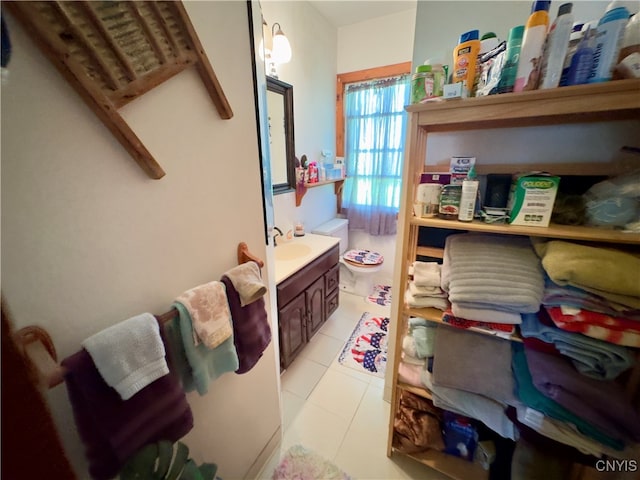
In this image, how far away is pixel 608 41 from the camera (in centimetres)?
61

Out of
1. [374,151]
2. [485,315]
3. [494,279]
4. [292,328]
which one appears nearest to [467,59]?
[494,279]

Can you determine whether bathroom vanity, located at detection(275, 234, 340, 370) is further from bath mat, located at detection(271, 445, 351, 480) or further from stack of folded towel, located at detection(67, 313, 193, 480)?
stack of folded towel, located at detection(67, 313, 193, 480)

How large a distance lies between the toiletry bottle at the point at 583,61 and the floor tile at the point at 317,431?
68.9 inches

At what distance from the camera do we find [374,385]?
163 cm

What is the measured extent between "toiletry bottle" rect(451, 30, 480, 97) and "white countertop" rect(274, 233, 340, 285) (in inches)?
45.2

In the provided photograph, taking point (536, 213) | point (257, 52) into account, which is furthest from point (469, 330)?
point (257, 52)

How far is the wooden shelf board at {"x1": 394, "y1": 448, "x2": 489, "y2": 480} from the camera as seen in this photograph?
1.06 meters

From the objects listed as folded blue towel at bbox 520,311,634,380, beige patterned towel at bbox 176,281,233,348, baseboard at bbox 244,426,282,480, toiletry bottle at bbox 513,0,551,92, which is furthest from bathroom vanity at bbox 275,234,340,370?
toiletry bottle at bbox 513,0,551,92

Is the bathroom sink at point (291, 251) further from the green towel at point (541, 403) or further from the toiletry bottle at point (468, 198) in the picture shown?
the green towel at point (541, 403)

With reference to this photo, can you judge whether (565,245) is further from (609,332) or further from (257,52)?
(257,52)

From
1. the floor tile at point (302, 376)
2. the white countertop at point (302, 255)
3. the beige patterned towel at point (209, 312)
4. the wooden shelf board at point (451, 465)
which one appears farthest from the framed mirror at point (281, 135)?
the wooden shelf board at point (451, 465)

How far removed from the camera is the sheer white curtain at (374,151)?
2.33 m

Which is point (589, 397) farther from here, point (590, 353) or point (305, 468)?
point (305, 468)

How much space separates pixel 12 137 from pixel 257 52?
71 centimetres
